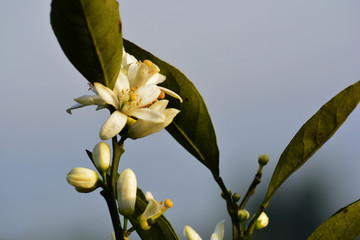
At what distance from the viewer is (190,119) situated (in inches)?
35.2

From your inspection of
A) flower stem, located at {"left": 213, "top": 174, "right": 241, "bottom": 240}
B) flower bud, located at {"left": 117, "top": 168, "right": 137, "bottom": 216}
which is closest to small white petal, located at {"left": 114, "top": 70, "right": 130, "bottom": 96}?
flower bud, located at {"left": 117, "top": 168, "right": 137, "bottom": 216}

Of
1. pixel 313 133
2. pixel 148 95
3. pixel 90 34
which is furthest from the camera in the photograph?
pixel 313 133

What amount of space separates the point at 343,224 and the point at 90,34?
537mm

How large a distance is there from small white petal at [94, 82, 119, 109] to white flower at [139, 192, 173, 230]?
16 centimetres

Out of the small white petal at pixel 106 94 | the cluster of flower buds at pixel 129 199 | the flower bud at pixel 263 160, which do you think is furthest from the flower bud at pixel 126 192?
the flower bud at pixel 263 160

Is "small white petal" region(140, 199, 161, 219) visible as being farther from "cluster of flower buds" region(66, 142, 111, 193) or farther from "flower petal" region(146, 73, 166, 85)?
"flower petal" region(146, 73, 166, 85)

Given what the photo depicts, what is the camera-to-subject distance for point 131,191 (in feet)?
2.37

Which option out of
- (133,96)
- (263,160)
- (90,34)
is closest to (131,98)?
(133,96)

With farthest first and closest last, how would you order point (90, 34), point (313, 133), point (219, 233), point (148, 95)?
point (219, 233), point (313, 133), point (148, 95), point (90, 34)

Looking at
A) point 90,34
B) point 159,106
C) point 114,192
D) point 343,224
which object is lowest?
point 343,224

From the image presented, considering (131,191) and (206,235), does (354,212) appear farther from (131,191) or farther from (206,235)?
(206,235)

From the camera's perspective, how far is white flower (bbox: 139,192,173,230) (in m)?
0.72

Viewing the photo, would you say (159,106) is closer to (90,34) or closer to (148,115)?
(148,115)

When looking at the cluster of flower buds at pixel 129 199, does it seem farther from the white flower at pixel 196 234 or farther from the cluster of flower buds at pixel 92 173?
the white flower at pixel 196 234
